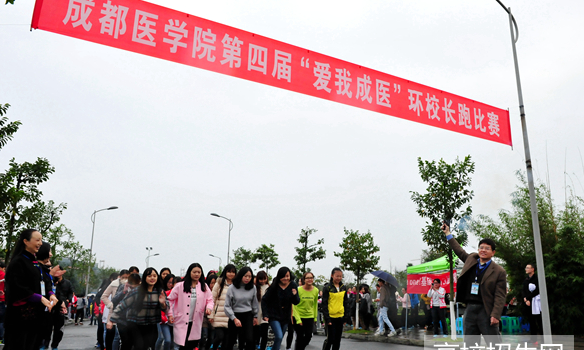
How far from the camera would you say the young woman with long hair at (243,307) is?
8.05m

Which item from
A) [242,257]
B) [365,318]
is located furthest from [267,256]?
[365,318]

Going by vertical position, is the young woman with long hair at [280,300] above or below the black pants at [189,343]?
→ above

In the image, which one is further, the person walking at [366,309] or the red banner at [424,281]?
the person walking at [366,309]

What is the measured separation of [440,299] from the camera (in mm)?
15062

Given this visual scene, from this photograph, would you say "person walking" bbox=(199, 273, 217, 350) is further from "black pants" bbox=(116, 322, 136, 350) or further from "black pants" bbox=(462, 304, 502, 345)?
"black pants" bbox=(462, 304, 502, 345)

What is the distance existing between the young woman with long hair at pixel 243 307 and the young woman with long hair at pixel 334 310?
130 cm

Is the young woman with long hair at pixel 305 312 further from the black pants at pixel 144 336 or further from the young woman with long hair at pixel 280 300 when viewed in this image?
the black pants at pixel 144 336

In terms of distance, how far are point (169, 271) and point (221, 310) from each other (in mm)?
2149

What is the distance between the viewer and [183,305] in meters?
7.94

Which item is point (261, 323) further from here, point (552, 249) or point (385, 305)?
point (552, 249)

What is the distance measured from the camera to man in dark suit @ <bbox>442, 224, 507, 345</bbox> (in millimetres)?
6195

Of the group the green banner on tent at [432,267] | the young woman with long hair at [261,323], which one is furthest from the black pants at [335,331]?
the green banner on tent at [432,267]

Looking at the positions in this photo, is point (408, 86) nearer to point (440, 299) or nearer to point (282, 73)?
point (282, 73)

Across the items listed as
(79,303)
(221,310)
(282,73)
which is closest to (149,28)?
(282,73)
